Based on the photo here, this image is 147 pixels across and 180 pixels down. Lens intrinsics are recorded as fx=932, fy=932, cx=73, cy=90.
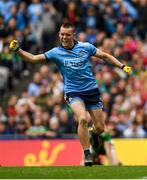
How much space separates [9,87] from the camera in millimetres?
27500

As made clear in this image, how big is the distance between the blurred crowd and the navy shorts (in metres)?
6.22

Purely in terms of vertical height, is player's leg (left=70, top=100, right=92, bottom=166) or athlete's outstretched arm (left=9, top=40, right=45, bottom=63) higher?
athlete's outstretched arm (left=9, top=40, right=45, bottom=63)

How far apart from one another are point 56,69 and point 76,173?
1265 centimetres

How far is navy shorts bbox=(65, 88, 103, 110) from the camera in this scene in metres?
16.6

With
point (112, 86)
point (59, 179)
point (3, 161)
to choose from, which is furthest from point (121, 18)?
point (59, 179)

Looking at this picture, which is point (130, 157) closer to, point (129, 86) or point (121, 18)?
point (129, 86)

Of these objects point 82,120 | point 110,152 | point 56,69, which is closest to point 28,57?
point 82,120

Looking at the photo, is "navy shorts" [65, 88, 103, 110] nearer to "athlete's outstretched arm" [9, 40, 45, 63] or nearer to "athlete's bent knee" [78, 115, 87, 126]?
"athlete's bent knee" [78, 115, 87, 126]

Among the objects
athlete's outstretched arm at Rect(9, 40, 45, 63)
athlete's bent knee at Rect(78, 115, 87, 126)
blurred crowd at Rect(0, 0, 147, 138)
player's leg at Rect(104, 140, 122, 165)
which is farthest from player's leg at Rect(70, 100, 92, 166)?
blurred crowd at Rect(0, 0, 147, 138)

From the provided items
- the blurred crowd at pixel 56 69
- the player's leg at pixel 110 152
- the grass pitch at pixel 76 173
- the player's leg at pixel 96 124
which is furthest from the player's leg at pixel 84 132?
the blurred crowd at pixel 56 69

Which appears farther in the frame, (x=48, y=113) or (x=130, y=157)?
(x=48, y=113)

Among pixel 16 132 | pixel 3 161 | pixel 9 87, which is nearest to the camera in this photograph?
pixel 3 161

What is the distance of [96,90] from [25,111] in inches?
326

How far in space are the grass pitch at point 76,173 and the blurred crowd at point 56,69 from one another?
7451 mm
